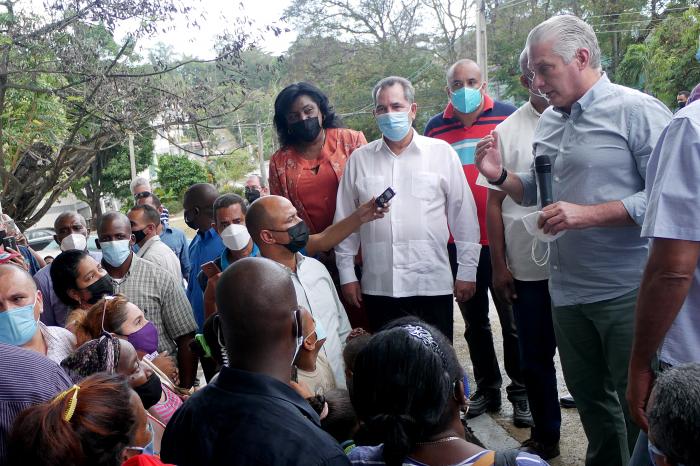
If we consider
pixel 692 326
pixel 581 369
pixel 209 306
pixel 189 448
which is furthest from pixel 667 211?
pixel 209 306

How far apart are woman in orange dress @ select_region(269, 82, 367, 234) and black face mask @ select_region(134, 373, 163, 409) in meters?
1.70

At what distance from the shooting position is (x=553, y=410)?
140 inches

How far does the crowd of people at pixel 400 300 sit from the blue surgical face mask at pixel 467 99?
17mm

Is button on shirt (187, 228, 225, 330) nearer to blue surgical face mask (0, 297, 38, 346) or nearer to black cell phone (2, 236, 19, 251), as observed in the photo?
black cell phone (2, 236, 19, 251)

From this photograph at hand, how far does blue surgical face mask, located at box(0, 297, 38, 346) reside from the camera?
2.87m

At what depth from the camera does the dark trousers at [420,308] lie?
12.6ft

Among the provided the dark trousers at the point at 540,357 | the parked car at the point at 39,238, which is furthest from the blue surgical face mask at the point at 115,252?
the parked car at the point at 39,238

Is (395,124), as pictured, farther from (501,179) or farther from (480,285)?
(480,285)

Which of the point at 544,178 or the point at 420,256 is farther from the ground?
the point at 544,178

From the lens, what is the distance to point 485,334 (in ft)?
14.5

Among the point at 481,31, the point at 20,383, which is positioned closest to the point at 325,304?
the point at 20,383

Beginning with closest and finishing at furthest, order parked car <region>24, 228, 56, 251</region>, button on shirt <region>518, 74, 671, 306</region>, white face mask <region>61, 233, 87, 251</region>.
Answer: button on shirt <region>518, 74, 671, 306</region> < white face mask <region>61, 233, 87, 251</region> < parked car <region>24, 228, 56, 251</region>

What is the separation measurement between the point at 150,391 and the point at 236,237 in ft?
4.80

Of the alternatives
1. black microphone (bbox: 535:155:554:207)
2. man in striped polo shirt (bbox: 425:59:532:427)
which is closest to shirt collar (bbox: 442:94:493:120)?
man in striped polo shirt (bbox: 425:59:532:427)
